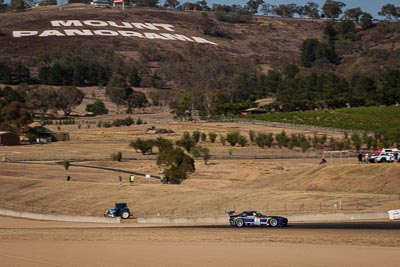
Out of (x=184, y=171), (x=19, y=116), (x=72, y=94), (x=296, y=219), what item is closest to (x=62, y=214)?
(x=296, y=219)

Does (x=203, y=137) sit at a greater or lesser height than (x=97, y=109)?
lesser

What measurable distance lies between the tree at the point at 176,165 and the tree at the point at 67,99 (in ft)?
292

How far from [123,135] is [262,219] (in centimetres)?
8995

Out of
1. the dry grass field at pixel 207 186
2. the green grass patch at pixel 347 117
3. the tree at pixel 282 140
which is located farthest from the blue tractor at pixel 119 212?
the green grass patch at pixel 347 117

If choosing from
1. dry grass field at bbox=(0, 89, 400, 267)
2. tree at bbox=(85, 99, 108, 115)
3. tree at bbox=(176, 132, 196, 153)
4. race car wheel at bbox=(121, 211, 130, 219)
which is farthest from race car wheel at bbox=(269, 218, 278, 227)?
tree at bbox=(85, 99, 108, 115)

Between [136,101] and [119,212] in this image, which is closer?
[119,212]

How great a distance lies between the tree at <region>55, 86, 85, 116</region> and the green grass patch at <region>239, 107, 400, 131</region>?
123 ft

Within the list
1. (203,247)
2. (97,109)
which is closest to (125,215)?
(203,247)

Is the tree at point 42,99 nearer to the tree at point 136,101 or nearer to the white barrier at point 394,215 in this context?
the tree at point 136,101

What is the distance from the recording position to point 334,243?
34.2 meters

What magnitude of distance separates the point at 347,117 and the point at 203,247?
4684 inches

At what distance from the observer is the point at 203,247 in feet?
110

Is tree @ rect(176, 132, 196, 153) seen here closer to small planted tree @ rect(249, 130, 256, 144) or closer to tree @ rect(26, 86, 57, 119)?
small planted tree @ rect(249, 130, 256, 144)

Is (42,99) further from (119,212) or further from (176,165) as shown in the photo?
(119,212)
